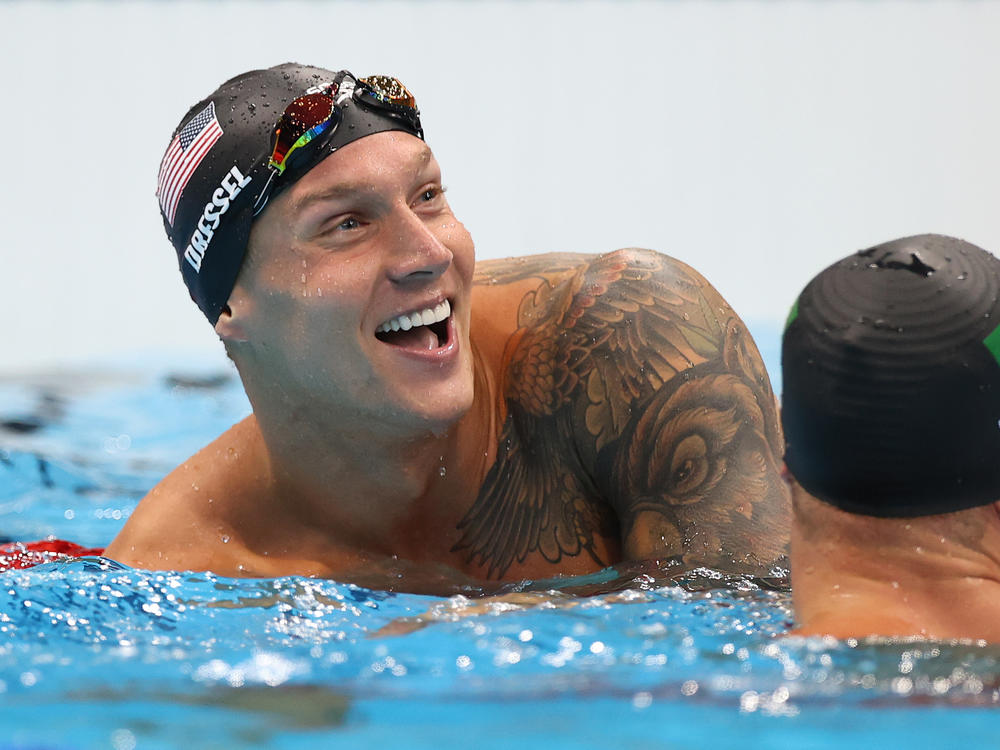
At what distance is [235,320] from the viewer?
3.66m

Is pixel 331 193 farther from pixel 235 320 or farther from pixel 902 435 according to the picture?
pixel 902 435

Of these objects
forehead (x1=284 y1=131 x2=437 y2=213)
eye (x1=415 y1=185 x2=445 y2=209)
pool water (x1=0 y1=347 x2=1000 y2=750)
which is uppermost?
forehead (x1=284 y1=131 x2=437 y2=213)

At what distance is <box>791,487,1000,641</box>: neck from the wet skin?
0.93 m

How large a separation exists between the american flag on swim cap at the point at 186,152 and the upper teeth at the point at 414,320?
2.42 feet

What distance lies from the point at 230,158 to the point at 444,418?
947 mm

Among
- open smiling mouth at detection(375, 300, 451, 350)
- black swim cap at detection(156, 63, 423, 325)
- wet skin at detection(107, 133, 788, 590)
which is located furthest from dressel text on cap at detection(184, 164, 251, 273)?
open smiling mouth at detection(375, 300, 451, 350)

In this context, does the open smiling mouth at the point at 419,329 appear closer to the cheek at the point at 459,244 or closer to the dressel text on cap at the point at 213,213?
the cheek at the point at 459,244

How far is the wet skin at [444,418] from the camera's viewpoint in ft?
11.4

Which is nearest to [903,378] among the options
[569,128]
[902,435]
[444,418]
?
[902,435]

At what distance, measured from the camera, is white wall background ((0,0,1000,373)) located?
1145cm

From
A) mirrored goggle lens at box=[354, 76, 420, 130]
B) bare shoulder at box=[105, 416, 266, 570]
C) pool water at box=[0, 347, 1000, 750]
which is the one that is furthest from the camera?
bare shoulder at box=[105, 416, 266, 570]

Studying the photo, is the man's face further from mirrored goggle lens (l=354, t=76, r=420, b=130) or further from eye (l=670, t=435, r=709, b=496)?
eye (l=670, t=435, r=709, b=496)

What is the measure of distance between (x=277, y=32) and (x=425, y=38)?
154cm

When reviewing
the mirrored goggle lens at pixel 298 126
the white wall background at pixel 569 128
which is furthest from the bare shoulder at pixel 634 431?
the white wall background at pixel 569 128
